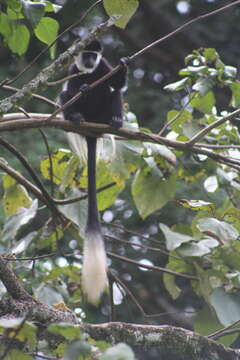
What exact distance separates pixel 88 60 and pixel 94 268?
4.38 feet

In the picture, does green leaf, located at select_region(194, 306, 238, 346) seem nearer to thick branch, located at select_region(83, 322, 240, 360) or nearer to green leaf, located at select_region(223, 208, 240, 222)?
green leaf, located at select_region(223, 208, 240, 222)

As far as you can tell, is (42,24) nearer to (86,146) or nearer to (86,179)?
(86,179)

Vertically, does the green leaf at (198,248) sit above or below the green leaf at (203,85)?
below

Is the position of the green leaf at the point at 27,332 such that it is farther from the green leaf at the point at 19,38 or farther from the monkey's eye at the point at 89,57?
the monkey's eye at the point at 89,57

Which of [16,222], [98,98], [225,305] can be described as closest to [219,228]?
[225,305]

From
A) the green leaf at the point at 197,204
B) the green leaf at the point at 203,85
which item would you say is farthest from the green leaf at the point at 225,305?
the green leaf at the point at 203,85

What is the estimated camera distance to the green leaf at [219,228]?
1826mm

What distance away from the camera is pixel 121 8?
168 cm

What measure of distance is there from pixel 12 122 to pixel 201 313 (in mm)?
836

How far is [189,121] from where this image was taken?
224 centimetres

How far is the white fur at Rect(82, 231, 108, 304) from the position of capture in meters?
1.79

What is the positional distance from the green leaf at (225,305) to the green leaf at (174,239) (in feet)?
0.59

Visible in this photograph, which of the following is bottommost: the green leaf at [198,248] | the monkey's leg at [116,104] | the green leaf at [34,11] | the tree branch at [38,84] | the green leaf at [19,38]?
the monkey's leg at [116,104]

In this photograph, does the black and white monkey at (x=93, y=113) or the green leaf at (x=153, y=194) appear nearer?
the black and white monkey at (x=93, y=113)
